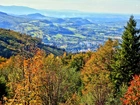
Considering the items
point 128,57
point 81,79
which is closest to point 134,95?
point 128,57

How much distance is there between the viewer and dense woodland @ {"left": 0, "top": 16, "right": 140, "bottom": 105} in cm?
3097

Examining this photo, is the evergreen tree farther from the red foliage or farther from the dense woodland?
the red foliage

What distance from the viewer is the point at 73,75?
76250 mm

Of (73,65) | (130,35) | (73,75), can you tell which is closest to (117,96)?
(130,35)

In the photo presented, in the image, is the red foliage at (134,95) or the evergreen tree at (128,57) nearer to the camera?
the red foliage at (134,95)

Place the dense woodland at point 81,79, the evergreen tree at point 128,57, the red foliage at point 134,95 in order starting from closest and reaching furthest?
the dense woodland at point 81,79 < the red foliage at point 134,95 < the evergreen tree at point 128,57

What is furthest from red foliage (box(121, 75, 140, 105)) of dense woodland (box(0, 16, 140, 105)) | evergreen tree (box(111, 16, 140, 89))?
evergreen tree (box(111, 16, 140, 89))

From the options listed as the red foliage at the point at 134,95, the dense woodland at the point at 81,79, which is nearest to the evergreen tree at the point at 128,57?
the dense woodland at the point at 81,79

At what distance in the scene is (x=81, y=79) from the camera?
75.6 m

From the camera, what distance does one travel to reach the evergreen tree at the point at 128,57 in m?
51.8

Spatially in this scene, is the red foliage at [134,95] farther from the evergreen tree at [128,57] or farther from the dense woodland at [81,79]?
the evergreen tree at [128,57]

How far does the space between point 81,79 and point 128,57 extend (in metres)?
25.8

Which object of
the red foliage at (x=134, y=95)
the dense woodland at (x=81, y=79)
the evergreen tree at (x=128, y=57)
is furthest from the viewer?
the evergreen tree at (x=128, y=57)

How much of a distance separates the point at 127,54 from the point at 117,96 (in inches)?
374
